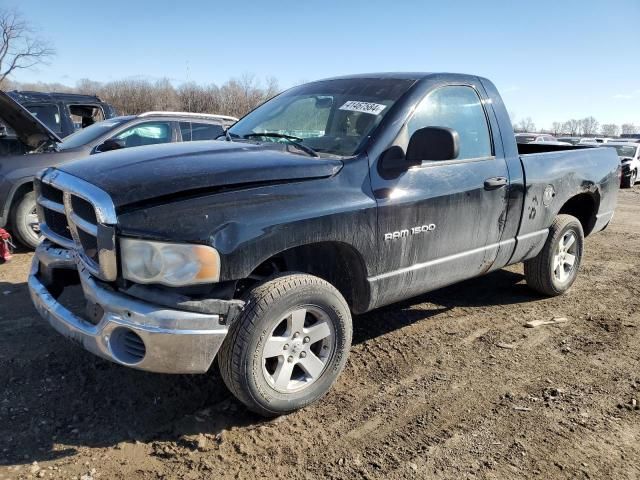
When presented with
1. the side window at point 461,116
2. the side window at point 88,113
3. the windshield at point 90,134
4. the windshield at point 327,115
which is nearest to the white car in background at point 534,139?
the side window at point 461,116

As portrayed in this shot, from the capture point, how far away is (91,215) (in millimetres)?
2578

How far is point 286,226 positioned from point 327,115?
127 centimetres

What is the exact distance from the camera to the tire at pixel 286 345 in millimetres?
2584

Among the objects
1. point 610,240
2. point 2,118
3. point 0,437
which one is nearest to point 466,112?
point 0,437

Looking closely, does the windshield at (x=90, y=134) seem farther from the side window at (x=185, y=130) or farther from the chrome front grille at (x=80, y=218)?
the chrome front grille at (x=80, y=218)

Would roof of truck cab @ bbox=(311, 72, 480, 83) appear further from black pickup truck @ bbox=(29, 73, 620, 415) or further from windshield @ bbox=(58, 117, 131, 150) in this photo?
windshield @ bbox=(58, 117, 131, 150)

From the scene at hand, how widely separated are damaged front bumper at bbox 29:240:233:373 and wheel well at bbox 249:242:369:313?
57 cm

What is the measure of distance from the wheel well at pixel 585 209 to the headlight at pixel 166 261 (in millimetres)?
4080

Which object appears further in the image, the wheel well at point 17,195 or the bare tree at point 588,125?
the bare tree at point 588,125

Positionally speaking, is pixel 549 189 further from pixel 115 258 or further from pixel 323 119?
pixel 115 258

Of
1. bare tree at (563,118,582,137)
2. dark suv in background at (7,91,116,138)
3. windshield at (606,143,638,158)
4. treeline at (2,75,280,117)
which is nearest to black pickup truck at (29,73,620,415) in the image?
dark suv in background at (7,91,116,138)

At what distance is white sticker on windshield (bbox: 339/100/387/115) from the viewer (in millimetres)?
3365

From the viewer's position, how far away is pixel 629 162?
1809 cm

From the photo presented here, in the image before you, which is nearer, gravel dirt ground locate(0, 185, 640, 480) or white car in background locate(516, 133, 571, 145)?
gravel dirt ground locate(0, 185, 640, 480)
